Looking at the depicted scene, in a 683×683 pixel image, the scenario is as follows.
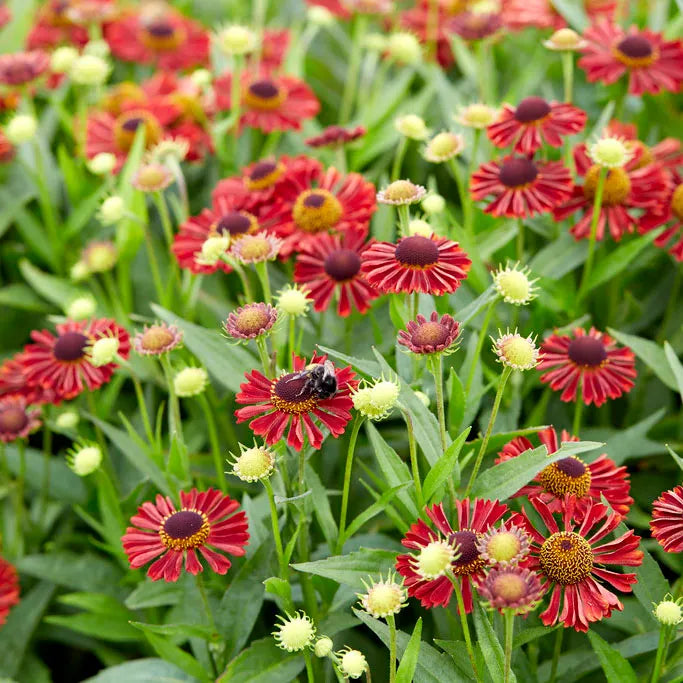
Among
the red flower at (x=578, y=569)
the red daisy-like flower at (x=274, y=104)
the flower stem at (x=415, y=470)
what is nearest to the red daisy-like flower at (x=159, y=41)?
the red daisy-like flower at (x=274, y=104)

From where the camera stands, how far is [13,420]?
1362 mm

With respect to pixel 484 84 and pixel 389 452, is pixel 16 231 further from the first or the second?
pixel 389 452

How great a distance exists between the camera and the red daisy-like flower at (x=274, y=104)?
5.75 ft

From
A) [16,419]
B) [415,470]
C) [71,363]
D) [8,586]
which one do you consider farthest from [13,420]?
[415,470]

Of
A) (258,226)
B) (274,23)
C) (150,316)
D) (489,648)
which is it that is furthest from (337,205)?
(274,23)

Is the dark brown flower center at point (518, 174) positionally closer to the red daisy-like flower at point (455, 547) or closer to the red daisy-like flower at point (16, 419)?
the red daisy-like flower at point (455, 547)

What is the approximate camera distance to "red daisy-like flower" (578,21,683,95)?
1.59 m

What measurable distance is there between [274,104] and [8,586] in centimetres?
104

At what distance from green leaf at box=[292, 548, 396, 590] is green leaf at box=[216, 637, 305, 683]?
16 centimetres

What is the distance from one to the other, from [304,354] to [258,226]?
0.24 m

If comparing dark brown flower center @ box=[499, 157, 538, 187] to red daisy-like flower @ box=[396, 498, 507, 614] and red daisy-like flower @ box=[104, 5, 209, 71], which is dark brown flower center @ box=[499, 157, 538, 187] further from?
red daisy-like flower @ box=[104, 5, 209, 71]

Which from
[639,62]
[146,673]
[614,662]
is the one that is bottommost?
[146,673]

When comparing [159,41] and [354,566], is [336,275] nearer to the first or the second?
[354,566]

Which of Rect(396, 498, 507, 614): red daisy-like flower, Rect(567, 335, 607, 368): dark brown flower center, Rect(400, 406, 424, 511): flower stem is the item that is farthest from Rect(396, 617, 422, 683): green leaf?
Rect(567, 335, 607, 368): dark brown flower center
